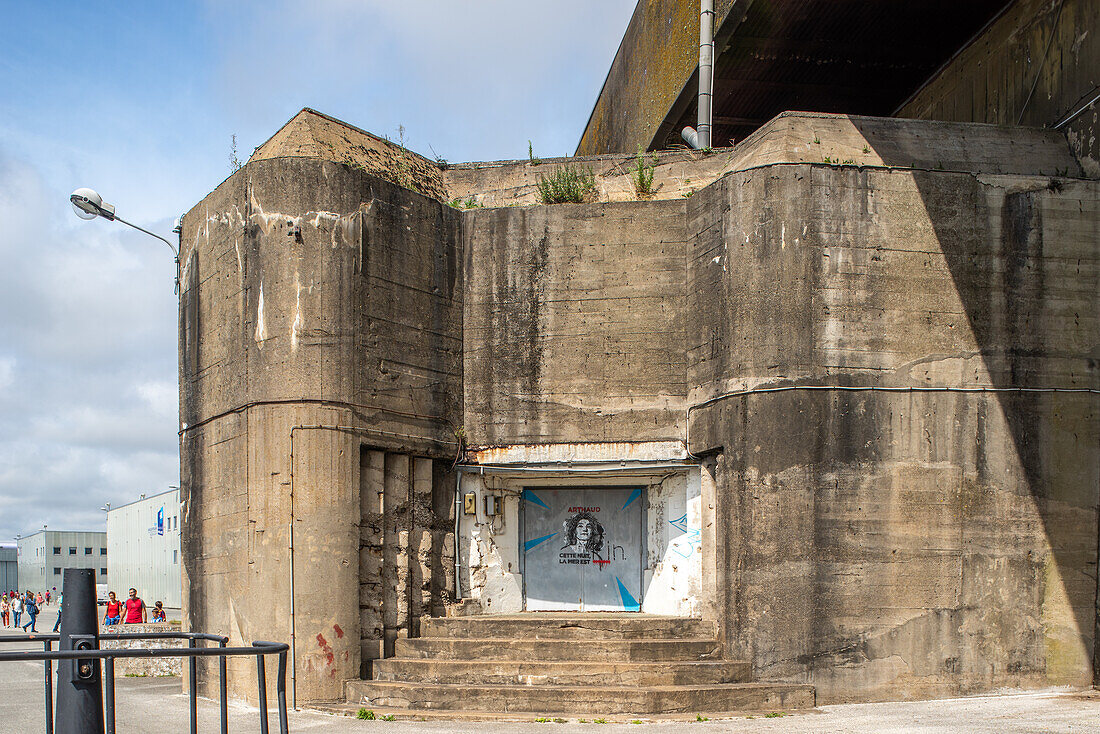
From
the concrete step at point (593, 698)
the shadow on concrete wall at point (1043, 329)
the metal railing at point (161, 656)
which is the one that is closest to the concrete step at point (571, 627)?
the concrete step at point (593, 698)

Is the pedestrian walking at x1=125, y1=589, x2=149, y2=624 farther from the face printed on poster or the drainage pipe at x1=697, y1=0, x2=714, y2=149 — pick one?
the drainage pipe at x1=697, y1=0, x2=714, y2=149

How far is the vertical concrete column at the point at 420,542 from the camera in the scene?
13.7 meters

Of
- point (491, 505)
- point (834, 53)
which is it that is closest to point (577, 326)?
point (491, 505)

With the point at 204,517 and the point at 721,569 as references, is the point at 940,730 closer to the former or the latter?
the point at 721,569

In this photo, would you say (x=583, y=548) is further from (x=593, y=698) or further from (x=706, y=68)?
(x=706, y=68)

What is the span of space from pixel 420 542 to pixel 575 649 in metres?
2.85

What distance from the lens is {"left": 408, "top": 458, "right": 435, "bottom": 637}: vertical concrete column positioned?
1370 cm

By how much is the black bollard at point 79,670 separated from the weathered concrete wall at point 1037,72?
1279 cm

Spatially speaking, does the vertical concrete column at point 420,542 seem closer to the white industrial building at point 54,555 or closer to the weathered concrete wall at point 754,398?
the weathered concrete wall at point 754,398

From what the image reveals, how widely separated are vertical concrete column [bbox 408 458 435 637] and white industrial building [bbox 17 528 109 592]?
6345 centimetres

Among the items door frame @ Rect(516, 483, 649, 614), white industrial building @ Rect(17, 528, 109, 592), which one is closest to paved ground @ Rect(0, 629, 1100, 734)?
door frame @ Rect(516, 483, 649, 614)

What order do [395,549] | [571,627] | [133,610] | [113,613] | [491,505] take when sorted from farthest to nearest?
[113,613], [133,610], [491,505], [395,549], [571,627]

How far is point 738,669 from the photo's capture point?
11922 millimetres

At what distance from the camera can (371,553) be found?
13172 millimetres
